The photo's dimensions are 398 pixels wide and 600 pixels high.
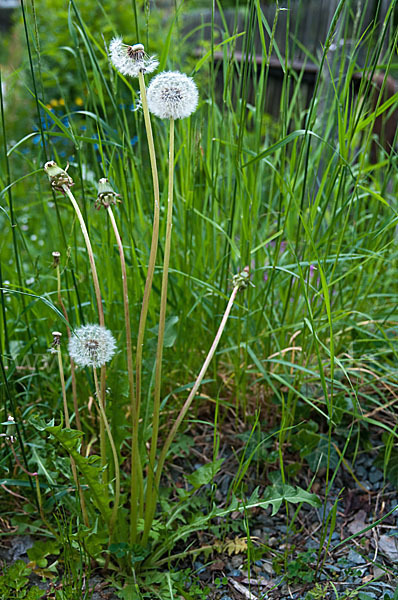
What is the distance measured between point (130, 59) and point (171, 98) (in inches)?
3.5

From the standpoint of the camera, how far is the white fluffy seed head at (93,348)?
101cm

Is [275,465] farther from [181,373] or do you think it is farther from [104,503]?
[104,503]

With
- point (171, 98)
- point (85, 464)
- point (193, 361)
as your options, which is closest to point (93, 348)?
point (85, 464)

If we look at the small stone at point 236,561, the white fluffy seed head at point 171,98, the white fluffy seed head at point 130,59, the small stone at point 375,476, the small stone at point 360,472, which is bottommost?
the small stone at point 360,472

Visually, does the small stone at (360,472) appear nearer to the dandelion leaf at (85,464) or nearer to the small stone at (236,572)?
the small stone at (236,572)

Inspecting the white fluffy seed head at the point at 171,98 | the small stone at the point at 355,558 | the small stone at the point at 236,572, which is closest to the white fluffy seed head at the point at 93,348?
the white fluffy seed head at the point at 171,98

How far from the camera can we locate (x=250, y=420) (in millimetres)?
1496

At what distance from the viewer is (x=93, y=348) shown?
1008 millimetres

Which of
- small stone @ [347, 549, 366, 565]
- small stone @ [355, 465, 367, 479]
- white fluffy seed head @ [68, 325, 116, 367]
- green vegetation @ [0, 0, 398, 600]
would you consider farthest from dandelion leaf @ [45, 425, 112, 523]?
small stone @ [355, 465, 367, 479]

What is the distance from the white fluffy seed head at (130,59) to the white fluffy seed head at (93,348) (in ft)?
1.47

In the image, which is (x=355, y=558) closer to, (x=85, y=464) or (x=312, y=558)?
(x=312, y=558)

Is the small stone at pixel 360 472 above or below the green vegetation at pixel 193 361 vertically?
below

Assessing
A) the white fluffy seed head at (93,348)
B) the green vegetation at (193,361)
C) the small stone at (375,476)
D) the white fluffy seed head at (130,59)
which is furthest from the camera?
the small stone at (375,476)

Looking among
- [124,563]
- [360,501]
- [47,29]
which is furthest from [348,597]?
[47,29]
